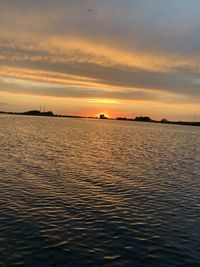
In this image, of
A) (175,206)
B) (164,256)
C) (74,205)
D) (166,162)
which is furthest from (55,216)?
(166,162)

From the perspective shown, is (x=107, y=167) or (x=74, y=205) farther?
(x=107, y=167)

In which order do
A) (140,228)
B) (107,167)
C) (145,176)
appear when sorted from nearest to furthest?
(140,228), (145,176), (107,167)

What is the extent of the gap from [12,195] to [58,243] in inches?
377

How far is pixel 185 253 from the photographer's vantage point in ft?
55.8

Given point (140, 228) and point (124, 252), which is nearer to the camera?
point (124, 252)

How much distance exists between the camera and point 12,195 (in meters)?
25.4

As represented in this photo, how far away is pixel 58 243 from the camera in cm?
1733

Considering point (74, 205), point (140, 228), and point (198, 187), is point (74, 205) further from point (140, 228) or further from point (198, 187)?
point (198, 187)

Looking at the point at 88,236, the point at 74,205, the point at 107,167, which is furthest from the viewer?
the point at 107,167

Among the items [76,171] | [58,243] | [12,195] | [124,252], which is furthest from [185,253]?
[76,171]

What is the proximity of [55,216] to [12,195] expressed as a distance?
585cm

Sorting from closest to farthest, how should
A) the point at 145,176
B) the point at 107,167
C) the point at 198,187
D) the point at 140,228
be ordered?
the point at 140,228
the point at 198,187
the point at 145,176
the point at 107,167

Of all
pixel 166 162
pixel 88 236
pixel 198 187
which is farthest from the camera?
pixel 166 162

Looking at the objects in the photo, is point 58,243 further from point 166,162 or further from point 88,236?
point 166,162
